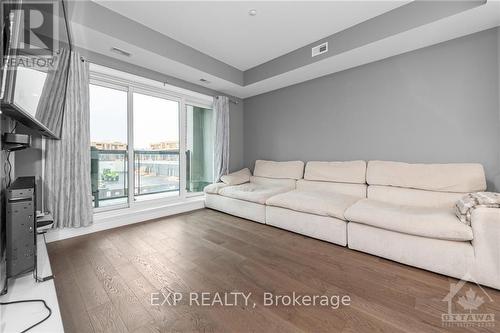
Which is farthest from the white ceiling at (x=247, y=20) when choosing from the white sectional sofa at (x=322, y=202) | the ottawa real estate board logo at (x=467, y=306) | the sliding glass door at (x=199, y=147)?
the ottawa real estate board logo at (x=467, y=306)

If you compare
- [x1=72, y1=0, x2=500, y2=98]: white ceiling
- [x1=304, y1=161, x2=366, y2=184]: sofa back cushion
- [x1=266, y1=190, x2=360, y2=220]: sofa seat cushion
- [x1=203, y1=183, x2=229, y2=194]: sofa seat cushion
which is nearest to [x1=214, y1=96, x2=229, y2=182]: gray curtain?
[x1=203, y1=183, x2=229, y2=194]: sofa seat cushion

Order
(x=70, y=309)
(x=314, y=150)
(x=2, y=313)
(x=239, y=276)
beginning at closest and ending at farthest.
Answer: (x=2, y=313), (x=70, y=309), (x=239, y=276), (x=314, y=150)

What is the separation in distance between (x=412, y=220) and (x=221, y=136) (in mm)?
3292

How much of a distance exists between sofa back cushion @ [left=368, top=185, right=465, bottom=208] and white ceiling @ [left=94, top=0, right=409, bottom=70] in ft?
6.77

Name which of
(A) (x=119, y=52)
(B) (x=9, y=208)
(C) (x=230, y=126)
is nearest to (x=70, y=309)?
(B) (x=9, y=208)

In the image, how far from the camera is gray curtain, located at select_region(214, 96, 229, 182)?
409 centimetres

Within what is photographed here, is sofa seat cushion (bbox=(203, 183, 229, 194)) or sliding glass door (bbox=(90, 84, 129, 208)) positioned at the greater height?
sliding glass door (bbox=(90, 84, 129, 208))

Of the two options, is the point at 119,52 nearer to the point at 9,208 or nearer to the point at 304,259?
the point at 9,208

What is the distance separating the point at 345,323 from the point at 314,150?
8.90ft

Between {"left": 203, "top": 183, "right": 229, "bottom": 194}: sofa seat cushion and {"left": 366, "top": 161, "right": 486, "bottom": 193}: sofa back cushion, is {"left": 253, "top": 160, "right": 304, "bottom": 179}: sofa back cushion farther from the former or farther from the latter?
{"left": 366, "top": 161, "right": 486, "bottom": 193}: sofa back cushion

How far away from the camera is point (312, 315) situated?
4.24 feet

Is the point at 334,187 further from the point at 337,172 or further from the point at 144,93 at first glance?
the point at 144,93

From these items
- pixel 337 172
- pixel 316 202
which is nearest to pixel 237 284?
pixel 316 202

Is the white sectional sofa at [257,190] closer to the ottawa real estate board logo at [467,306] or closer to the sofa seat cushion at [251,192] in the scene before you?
the sofa seat cushion at [251,192]
